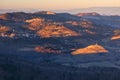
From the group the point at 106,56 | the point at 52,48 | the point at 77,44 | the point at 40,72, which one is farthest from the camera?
the point at 77,44

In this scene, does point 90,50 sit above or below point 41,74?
below

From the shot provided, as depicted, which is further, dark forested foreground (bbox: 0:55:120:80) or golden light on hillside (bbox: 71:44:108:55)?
golden light on hillside (bbox: 71:44:108:55)

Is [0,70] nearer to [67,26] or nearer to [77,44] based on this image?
[77,44]

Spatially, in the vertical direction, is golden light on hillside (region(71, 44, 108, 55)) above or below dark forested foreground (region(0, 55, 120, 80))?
below

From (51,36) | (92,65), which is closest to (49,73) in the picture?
(92,65)

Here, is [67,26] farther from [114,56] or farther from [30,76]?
[30,76]

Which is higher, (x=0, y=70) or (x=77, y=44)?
(x=0, y=70)

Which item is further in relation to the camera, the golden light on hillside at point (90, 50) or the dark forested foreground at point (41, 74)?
the golden light on hillside at point (90, 50)

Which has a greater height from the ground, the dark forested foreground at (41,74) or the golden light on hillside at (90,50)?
the dark forested foreground at (41,74)

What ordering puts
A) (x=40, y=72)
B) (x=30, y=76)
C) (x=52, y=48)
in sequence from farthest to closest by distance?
(x=52, y=48)
(x=40, y=72)
(x=30, y=76)

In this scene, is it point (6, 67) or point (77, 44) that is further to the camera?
point (77, 44)

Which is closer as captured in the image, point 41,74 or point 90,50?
point 41,74
